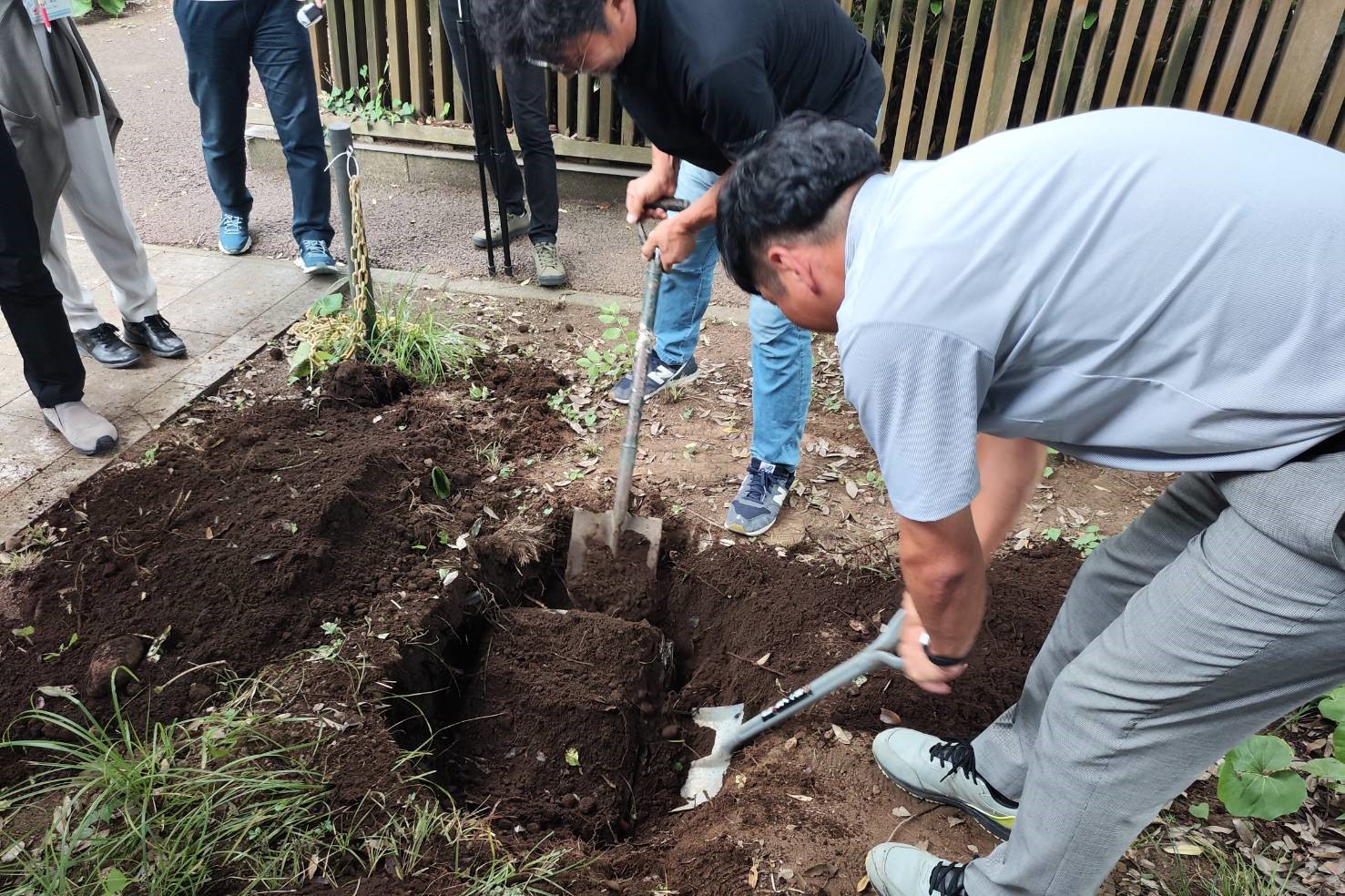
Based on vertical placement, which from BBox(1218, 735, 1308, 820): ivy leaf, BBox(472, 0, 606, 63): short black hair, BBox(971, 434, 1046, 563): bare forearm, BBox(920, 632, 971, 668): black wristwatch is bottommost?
BBox(1218, 735, 1308, 820): ivy leaf

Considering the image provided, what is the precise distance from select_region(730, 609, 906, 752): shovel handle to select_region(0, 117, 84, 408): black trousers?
9.45 ft

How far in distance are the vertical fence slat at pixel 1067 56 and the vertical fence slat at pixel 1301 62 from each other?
1073mm

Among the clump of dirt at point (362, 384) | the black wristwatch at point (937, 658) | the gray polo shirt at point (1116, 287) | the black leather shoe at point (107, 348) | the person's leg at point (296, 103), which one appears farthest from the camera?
the person's leg at point (296, 103)

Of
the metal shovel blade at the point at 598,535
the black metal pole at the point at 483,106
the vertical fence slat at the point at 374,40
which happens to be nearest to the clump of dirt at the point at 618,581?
the metal shovel blade at the point at 598,535

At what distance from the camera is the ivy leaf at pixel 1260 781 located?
197 centimetres

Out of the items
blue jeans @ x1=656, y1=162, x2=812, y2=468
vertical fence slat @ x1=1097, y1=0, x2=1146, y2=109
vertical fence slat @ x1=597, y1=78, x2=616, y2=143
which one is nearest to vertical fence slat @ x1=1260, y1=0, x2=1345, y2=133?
vertical fence slat @ x1=1097, y1=0, x2=1146, y2=109

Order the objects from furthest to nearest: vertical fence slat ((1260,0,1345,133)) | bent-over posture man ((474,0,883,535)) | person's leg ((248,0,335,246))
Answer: vertical fence slat ((1260,0,1345,133))
person's leg ((248,0,335,246))
bent-over posture man ((474,0,883,535))

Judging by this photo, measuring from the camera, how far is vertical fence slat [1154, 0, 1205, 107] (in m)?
4.75

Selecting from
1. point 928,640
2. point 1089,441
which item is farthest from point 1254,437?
point 928,640

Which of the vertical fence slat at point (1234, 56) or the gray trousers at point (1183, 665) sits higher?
the vertical fence slat at point (1234, 56)

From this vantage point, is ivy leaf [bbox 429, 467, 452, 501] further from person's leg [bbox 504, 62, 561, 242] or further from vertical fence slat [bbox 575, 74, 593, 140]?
vertical fence slat [bbox 575, 74, 593, 140]

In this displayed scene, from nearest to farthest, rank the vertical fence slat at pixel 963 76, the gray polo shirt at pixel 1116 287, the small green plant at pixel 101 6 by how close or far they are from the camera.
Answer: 1. the gray polo shirt at pixel 1116 287
2. the vertical fence slat at pixel 963 76
3. the small green plant at pixel 101 6

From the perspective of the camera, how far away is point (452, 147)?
6051 mm

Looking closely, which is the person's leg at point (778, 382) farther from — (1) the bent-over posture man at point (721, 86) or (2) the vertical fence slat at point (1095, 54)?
(2) the vertical fence slat at point (1095, 54)
